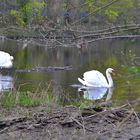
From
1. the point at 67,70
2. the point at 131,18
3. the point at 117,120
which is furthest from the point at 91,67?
the point at 131,18

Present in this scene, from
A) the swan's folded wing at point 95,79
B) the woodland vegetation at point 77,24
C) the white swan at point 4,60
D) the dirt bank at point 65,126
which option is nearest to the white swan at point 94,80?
the swan's folded wing at point 95,79

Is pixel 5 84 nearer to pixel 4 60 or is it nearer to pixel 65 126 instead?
pixel 4 60

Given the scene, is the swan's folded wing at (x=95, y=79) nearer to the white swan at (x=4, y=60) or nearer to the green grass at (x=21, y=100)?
the white swan at (x=4, y=60)

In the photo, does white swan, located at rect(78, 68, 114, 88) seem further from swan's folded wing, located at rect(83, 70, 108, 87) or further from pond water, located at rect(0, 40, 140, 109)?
pond water, located at rect(0, 40, 140, 109)

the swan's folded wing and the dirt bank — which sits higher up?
the swan's folded wing

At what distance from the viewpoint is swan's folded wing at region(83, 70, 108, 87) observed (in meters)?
23.0

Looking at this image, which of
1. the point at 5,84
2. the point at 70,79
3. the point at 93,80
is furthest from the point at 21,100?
the point at 93,80

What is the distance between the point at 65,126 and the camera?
7398 mm

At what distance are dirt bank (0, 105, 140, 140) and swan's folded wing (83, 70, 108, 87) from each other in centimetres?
1497

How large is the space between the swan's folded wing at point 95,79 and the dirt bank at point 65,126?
1497 centimetres

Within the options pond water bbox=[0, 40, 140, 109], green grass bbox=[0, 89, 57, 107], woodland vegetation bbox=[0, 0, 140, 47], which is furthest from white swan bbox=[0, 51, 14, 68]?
woodland vegetation bbox=[0, 0, 140, 47]

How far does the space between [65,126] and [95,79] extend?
16.1 m

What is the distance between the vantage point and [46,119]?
24.6ft

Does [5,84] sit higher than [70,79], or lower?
lower
